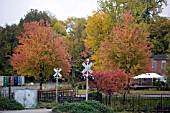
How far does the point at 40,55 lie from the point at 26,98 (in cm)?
1229

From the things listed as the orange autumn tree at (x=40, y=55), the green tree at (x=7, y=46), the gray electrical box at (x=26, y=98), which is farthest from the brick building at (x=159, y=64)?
the gray electrical box at (x=26, y=98)

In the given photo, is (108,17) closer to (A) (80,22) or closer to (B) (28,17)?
(B) (28,17)

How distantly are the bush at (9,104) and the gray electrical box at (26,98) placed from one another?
135 centimetres

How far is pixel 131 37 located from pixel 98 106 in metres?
16.7

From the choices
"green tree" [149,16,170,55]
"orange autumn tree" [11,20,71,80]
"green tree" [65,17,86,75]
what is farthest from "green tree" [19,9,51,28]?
"orange autumn tree" [11,20,71,80]

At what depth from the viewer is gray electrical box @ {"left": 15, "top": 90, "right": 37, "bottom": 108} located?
90.6ft

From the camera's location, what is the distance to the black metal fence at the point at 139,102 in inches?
1134

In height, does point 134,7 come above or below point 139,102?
above

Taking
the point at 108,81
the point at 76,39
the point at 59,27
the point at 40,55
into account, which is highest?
the point at 59,27

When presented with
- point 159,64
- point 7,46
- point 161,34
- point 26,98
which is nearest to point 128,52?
point 26,98

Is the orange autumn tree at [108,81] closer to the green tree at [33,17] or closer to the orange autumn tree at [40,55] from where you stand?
the orange autumn tree at [40,55]

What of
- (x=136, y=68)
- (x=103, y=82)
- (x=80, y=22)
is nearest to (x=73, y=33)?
(x=80, y=22)

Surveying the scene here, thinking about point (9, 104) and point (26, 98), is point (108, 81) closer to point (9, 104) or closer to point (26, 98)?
point (26, 98)

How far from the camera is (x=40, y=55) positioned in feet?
130
